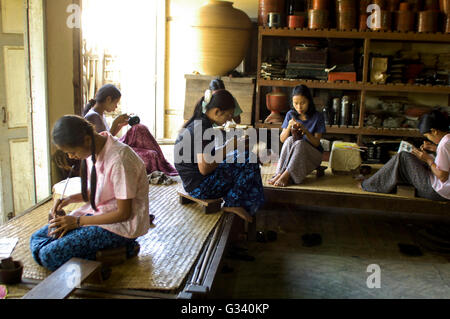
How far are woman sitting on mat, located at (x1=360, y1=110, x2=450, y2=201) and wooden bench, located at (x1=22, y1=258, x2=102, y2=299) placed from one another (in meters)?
2.66

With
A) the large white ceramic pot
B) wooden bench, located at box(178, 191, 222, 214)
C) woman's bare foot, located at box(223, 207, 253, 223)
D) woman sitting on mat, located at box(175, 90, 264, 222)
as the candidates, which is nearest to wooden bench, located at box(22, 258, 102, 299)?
woman sitting on mat, located at box(175, 90, 264, 222)

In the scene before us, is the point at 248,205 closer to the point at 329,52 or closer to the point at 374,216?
Answer: the point at 374,216

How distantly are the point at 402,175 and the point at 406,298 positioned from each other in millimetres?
1215

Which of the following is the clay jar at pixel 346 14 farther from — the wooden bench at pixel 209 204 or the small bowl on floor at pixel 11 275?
the small bowl on floor at pixel 11 275

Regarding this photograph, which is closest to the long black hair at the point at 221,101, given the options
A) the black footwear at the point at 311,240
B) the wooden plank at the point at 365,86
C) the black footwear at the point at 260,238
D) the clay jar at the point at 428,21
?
the black footwear at the point at 260,238

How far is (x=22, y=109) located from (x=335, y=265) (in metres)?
3.00

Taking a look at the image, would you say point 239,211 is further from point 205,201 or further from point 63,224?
point 63,224

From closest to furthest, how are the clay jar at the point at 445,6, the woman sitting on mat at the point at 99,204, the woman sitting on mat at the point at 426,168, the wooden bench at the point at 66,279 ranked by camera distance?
the wooden bench at the point at 66,279 < the woman sitting on mat at the point at 99,204 < the woman sitting on mat at the point at 426,168 < the clay jar at the point at 445,6

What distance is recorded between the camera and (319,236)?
4.03 m

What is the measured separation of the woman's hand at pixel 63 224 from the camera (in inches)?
89.7

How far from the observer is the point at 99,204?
2.36m

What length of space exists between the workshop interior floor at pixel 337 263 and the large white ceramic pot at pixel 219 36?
226cm

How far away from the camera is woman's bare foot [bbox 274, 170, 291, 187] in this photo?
13.6ft

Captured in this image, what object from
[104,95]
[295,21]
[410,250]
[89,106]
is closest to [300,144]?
[410,250]
